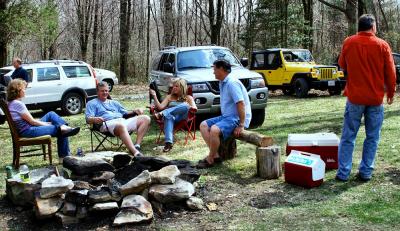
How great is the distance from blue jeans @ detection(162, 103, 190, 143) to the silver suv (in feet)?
4.52

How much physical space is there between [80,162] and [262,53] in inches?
505

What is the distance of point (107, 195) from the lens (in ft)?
15.3

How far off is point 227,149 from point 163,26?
1058 inches

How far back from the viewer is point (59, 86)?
45.2 ft

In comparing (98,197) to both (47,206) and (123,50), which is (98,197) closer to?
(47,206)

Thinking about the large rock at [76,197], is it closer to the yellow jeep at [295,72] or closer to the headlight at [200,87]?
the headlight at [200,87]

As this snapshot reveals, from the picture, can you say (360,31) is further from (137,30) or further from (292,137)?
(137,30)

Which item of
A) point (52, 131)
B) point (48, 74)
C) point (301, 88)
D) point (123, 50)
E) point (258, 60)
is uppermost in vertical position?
point (123, 50)

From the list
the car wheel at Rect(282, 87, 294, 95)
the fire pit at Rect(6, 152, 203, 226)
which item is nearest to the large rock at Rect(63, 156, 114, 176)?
the fire pit at Rect(6, 152, 203, 226)

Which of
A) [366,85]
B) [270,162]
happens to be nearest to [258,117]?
[270,162]

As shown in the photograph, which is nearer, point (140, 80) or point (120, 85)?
point (120, 85)

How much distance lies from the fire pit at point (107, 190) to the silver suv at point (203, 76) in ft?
12.7

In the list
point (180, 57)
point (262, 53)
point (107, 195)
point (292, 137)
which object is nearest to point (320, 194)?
point (292, 137)

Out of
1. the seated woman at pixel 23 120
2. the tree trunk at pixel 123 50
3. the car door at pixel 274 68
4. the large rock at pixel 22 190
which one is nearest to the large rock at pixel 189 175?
the large rock at pixel 22 190
